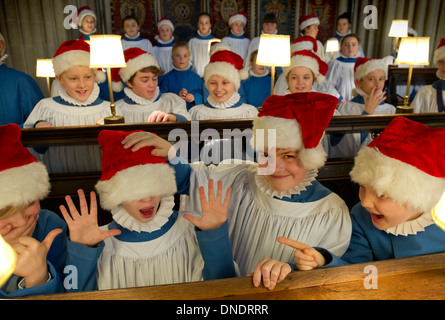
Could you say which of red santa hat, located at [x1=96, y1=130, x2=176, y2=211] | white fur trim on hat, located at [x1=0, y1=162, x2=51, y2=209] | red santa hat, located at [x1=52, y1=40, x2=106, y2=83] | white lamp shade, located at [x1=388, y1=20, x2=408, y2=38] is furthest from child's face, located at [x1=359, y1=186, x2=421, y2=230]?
white lamp shade, located at [x1=388, y1=20, x2=408, y2=38]

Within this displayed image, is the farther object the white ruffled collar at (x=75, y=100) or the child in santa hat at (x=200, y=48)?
the child in santa hat at (x=200, y=48)

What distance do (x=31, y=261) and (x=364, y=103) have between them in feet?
11.4

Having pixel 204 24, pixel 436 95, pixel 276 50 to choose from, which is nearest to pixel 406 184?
pixel 276 50

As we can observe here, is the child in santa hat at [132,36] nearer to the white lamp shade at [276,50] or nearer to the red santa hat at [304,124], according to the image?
the white lamp shade at [276,50]

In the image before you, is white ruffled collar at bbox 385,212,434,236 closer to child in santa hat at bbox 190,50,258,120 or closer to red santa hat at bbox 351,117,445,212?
red santa hat at bbox 351,117,445,212

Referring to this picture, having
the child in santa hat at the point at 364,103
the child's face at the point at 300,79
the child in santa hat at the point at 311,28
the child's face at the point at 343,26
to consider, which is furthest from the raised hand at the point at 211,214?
the child's face at the point at 343,26

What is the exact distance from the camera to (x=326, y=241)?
1.66m

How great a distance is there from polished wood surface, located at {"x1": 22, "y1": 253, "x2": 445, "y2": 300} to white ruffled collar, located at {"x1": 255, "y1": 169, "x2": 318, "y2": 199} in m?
0.58

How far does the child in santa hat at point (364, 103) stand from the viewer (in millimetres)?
3096

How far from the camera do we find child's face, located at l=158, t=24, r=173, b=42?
25.9 ft

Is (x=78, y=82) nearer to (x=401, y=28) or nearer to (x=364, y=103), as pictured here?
(x=364, y=103)

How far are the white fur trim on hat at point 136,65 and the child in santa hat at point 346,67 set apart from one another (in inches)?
171
